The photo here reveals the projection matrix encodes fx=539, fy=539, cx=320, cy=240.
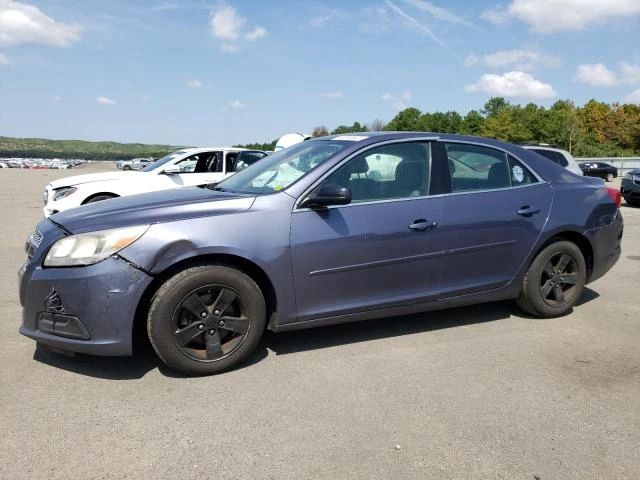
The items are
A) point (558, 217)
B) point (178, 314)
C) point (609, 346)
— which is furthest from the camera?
point (558, 217)

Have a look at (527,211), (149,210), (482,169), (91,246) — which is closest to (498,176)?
(482,169)

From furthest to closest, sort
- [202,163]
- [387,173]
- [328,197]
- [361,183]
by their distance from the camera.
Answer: [202,163], [387,173], [361,183], [328,197]

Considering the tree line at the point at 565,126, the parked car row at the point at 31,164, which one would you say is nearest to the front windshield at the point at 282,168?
the tree line at the point at 565,126

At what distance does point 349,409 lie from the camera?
9.98 feet

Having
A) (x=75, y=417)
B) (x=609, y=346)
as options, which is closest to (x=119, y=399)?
(x=75, y=417)

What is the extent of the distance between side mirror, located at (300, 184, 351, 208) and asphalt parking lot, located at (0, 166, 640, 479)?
1.09m

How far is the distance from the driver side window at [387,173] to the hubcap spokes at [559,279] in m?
1.45

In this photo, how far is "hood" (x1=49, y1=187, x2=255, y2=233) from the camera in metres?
3.38

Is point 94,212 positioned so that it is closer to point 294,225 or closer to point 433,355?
point 294,225

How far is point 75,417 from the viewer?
9.61 ft

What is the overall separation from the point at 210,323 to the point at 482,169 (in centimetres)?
251

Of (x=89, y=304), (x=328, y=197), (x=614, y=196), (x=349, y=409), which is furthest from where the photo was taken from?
(x=614, y=196)

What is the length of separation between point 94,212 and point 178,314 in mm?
953

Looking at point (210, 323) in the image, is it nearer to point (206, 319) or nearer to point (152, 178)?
point (206, 319)
